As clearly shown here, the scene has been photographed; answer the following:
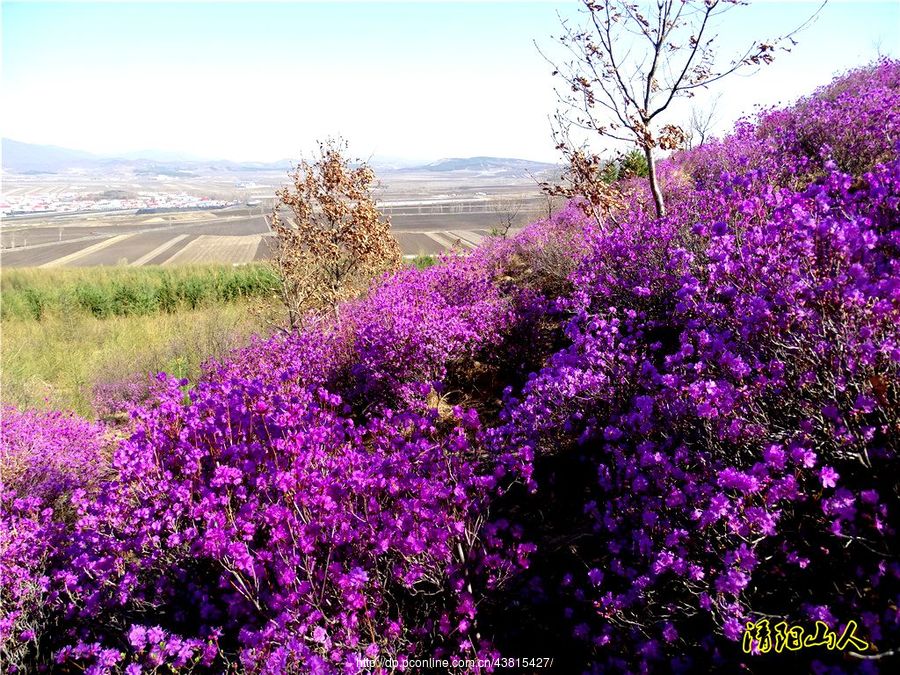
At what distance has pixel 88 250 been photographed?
5288 cm

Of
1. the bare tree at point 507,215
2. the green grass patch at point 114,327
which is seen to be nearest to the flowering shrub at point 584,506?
the green grass patch at point 114,327

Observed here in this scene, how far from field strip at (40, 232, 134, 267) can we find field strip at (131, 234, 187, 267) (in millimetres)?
5731

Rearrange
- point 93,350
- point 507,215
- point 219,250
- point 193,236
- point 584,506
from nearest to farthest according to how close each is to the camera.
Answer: point 584,506 < point 93,350 < point 507,215 < point 219,250 < point 193,236

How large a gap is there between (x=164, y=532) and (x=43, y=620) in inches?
48.4

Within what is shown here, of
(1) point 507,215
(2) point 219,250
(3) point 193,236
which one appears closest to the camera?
(1) point 507,215

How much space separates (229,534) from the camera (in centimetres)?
305

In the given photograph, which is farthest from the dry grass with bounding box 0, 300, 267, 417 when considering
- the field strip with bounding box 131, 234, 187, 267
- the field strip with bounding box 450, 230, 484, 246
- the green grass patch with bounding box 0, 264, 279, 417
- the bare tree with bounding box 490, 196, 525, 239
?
the field strip with bounding box 450, 230, 484, 246

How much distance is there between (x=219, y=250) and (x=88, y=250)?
15729 millimetres

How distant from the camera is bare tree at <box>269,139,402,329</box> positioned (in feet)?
35.0

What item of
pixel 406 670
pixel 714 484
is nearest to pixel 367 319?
pixel 406 670

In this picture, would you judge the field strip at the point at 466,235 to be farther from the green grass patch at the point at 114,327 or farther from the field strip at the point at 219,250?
the green grass patch at the point at 114,327

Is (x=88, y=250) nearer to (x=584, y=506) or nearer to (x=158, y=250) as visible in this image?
(x=158, y=250)

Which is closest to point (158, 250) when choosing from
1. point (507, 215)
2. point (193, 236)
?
point (193, 236)

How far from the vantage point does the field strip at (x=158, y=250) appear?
143 feet
